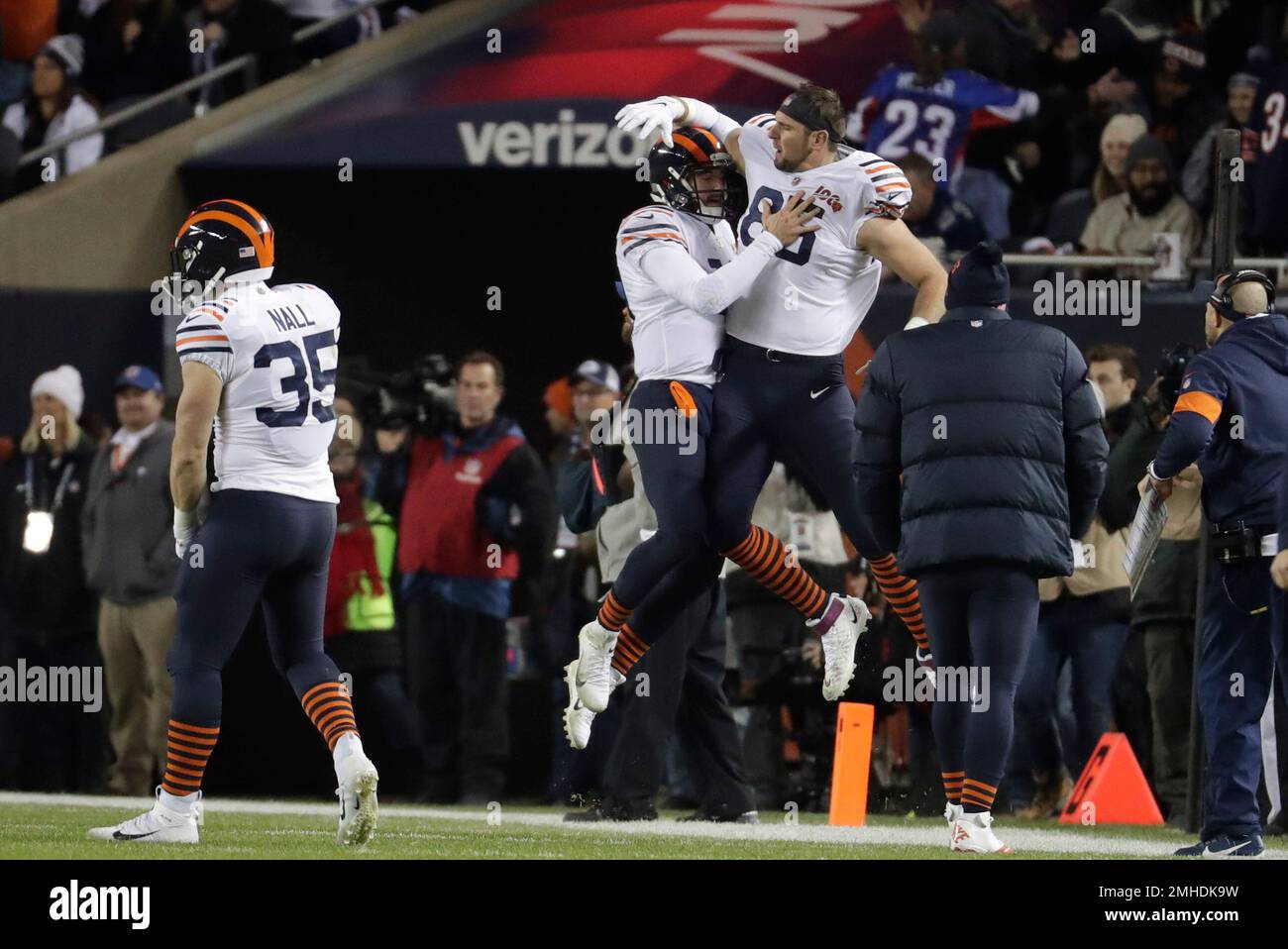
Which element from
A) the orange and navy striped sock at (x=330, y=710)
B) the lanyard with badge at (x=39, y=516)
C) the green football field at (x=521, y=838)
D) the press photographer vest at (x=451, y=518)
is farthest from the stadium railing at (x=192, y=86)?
the orange and navy striped sock at (x=330, y=710)

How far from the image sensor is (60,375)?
14.2 meters

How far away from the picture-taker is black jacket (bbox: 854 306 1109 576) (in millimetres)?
8375

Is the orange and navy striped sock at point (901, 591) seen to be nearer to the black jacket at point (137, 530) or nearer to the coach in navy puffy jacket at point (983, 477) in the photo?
the coach in navy puffy jacket at point (983, 477)

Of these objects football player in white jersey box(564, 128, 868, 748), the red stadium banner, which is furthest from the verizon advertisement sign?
football player in white jersey box(564, 128, 868, 748)

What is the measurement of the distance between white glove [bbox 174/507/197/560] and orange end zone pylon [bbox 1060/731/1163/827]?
4.83 m

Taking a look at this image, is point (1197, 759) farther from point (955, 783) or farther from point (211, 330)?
point (211, 330)

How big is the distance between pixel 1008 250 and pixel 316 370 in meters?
6.55

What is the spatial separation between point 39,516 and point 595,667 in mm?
4808

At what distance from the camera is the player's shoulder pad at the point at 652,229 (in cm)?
973

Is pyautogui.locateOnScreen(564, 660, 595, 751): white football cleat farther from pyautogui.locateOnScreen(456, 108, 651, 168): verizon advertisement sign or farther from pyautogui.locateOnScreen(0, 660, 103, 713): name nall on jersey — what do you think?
pyautogui.locateOnScreen(0, 660, 103, 713): name nall on jersey

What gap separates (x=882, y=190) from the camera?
373 inches
